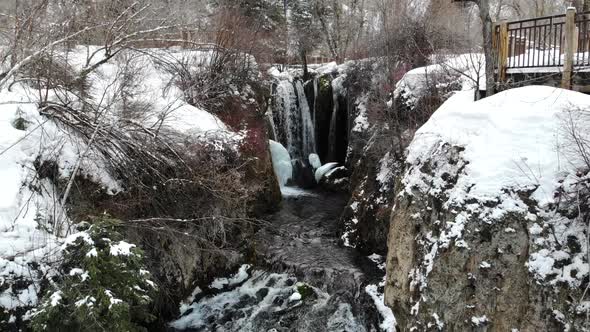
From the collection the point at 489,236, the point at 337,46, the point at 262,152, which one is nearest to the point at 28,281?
the point at 489,236

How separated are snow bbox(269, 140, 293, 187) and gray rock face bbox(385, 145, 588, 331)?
10.2 meters

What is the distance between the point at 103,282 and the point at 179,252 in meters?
3.98

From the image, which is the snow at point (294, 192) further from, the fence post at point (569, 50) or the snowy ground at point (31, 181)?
the fence post at point (569, 50)

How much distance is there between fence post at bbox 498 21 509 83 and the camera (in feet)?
31.6

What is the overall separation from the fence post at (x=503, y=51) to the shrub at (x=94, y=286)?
8.53 metres

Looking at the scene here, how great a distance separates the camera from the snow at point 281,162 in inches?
692

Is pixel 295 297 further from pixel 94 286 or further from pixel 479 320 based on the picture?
pixel 94 286

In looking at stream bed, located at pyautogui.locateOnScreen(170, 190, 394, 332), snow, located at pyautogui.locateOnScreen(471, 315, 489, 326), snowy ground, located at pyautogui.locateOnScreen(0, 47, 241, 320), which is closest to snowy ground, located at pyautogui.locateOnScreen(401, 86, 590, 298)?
snow, located at pyautogui.locateOnScreen(471, 315, 489, 326)

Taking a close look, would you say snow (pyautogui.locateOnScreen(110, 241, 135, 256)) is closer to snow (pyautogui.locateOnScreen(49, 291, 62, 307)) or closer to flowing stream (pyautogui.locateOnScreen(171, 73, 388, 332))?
snow (pyautogui.locateOnScreen(49, 291, 62, 307))

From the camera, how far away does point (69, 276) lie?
5316 mm

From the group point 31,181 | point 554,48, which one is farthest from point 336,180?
point 31,181

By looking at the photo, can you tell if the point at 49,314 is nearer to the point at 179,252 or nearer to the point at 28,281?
the point at 28,281

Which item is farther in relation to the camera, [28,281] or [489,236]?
[489,236]

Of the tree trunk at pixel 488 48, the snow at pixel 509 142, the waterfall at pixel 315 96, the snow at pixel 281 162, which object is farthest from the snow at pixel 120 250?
the waterfall at pixel 315 96
